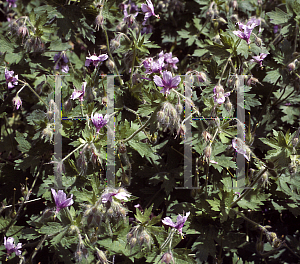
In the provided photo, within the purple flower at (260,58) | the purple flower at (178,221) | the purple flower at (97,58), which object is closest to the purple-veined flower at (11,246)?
the purple flower at (178,221)

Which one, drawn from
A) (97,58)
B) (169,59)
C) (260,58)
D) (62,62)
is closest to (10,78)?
(62,62)

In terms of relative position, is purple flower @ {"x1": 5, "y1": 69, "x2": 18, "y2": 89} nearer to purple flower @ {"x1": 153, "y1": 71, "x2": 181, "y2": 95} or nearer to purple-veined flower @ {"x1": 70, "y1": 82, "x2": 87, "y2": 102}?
purple-veined flower @ {"x1": 70, "y1": 82, "x2": 87, "y2": 102}

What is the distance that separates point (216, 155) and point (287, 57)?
3.56ft

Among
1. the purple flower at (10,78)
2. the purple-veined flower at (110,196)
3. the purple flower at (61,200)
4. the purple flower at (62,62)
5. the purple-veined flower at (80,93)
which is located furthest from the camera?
the purple flower at (62,62)

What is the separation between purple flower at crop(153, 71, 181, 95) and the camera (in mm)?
2105

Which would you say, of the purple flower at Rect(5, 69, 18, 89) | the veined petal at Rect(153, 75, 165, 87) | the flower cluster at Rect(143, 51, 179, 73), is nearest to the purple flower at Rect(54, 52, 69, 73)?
the purple flower at Rect(5, 69, 18, 89)

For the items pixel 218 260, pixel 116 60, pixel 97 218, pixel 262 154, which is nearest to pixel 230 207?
pixel 218 260

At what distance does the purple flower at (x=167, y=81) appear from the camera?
2.11 meters

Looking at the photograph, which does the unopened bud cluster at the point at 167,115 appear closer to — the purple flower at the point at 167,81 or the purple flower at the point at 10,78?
the purple flower at the point at 167,81

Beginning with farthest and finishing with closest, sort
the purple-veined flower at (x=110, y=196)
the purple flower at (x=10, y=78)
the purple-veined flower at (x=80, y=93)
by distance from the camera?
the purple flower at (x=10, y=78) → the purple-veined flower at (x=80, y=93) → the purple-veined flower at (x=110, y=196)

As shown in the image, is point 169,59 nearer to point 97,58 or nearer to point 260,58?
point 97,58

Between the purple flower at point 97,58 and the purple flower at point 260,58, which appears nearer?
the purple flower at point 97,58

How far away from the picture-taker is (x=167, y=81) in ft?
7.01

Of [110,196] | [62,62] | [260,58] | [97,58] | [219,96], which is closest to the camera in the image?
[110,196]
